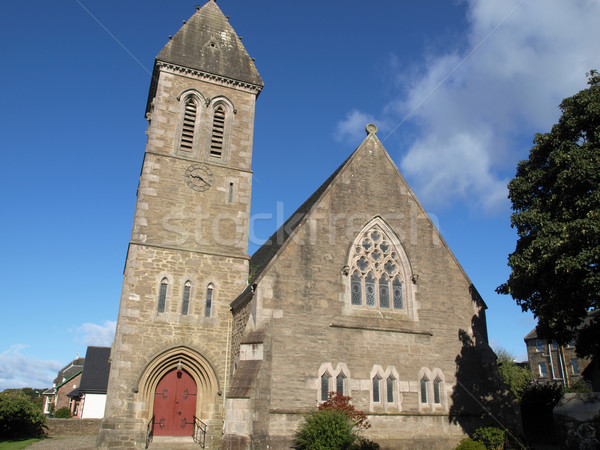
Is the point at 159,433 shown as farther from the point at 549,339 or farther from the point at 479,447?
the point at 549,339

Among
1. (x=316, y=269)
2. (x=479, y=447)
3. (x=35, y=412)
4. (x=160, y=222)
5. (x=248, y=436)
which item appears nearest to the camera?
(x=248, y=436)

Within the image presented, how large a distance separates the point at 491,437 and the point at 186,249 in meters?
12.4

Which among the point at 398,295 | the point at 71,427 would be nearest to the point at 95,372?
the point at 71,427

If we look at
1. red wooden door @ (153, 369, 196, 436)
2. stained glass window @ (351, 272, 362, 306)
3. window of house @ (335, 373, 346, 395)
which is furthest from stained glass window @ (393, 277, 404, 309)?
red wooden door @ (153, 369, 196, 436)

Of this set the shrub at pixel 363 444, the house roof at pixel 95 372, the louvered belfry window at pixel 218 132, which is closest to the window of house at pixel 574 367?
the shrub at pixel 363 444

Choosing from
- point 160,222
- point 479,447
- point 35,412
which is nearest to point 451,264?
point 479,447

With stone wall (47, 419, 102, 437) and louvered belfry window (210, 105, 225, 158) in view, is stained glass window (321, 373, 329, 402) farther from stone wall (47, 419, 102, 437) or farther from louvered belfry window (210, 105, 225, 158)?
stone wall (47, 419, 102, 437)

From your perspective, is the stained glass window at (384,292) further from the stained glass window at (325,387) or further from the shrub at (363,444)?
the shrub at (363,444)

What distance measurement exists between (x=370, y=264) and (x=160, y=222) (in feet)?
27.1

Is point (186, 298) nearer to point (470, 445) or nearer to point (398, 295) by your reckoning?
point (398, 295)

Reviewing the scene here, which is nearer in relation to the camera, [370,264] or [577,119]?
[577,119]

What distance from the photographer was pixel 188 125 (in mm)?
21359

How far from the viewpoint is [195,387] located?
1772cm

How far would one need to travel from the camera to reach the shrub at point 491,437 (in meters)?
15.2
